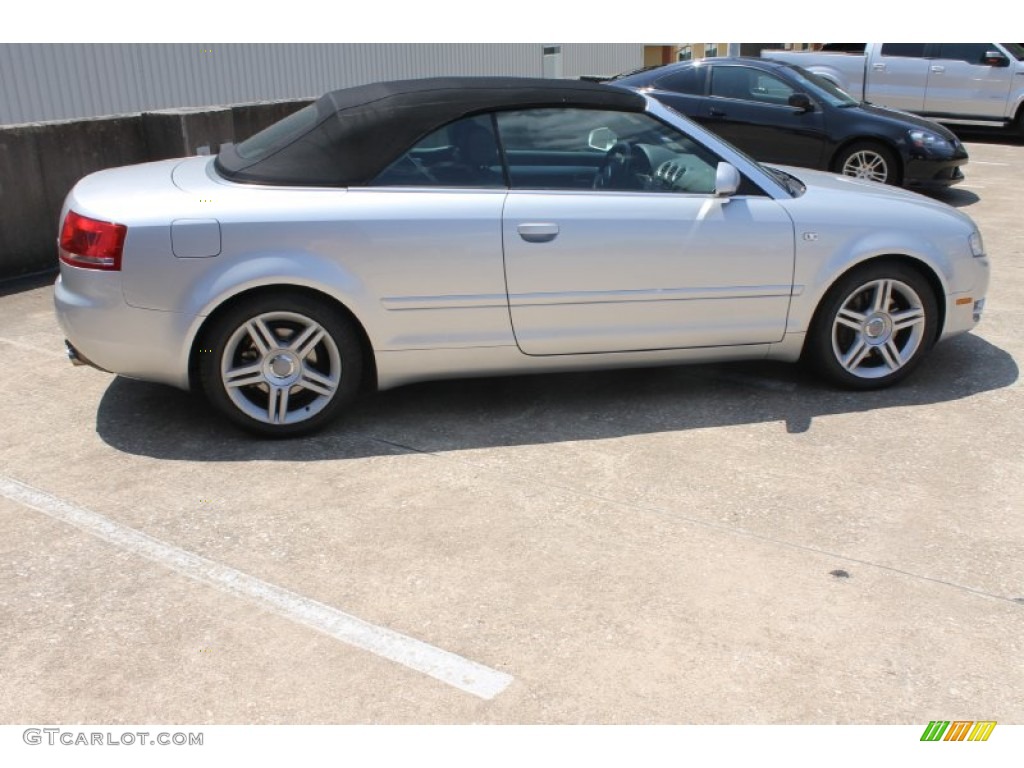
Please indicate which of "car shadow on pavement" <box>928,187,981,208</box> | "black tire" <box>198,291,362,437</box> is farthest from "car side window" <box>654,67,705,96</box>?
"black tire" <box>198,291,362,437</box>

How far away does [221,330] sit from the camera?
461 centimetres

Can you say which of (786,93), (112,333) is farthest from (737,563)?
(786,93)

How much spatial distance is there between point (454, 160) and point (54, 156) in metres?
4.32

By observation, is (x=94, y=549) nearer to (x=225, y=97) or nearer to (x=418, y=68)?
(x=225, y=97)

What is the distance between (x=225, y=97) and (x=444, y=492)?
40.1 feet

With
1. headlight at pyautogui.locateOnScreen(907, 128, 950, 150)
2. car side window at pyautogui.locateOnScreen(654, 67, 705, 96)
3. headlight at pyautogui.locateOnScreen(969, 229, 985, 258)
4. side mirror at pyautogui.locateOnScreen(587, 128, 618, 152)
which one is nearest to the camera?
side mirror at pyautogui.locateOnScreen(587, 128, 618, 152)

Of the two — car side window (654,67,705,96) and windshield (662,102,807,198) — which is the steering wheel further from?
car side window (654,67,705,96)

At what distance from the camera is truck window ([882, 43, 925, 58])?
49.5 ft

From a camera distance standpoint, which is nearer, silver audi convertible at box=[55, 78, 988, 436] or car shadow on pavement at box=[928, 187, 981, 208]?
silver audi convertible at box=[55, 78, 988, 436]

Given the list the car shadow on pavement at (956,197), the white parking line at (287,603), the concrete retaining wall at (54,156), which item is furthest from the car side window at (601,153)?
the car shadow on pavement at (956,197)

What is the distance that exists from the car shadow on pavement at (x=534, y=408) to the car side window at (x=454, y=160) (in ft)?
3.63

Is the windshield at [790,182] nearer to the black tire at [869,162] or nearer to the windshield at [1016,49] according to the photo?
the black tire at [869,162]

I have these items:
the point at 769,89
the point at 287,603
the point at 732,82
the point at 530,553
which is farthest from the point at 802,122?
the point at 287,603

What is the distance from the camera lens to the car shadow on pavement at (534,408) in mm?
4777
